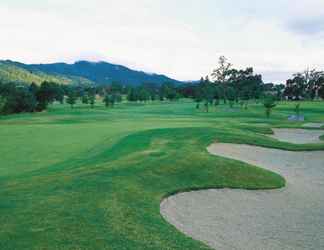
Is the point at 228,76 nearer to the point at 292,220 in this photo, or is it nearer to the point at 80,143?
the point at 80,143

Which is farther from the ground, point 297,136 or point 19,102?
point 19,102

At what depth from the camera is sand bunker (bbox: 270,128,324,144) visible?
26.0 metres

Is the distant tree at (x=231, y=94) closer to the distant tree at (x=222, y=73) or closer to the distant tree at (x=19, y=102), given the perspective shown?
the distant tree at (x=222, y=73)

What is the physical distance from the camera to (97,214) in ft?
26.6

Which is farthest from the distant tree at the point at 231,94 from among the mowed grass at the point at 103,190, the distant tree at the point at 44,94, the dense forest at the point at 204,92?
the mowed grass at the point at 103,190

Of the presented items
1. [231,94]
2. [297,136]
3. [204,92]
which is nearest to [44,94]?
[204,92]

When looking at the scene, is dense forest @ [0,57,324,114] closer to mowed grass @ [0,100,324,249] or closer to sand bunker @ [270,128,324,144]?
sand bunker @ [270,128,324,144]

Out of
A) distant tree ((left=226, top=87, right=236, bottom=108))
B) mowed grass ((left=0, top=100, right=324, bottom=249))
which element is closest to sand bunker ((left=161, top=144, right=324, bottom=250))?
mowed grass ((left=0, top=100, right=324, bottom=249))

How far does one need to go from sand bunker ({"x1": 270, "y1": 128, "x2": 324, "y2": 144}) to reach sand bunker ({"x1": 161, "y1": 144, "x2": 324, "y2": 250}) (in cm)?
1225

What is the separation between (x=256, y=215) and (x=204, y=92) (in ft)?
286

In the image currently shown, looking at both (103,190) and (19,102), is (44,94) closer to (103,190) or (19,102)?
(19,102)

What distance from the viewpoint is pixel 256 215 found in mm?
9102

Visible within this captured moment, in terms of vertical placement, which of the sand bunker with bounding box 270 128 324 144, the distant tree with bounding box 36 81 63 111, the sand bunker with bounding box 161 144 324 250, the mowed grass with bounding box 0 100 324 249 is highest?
the distant tree with bounding box 36 81 63 111

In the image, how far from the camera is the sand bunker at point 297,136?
1023 inches
